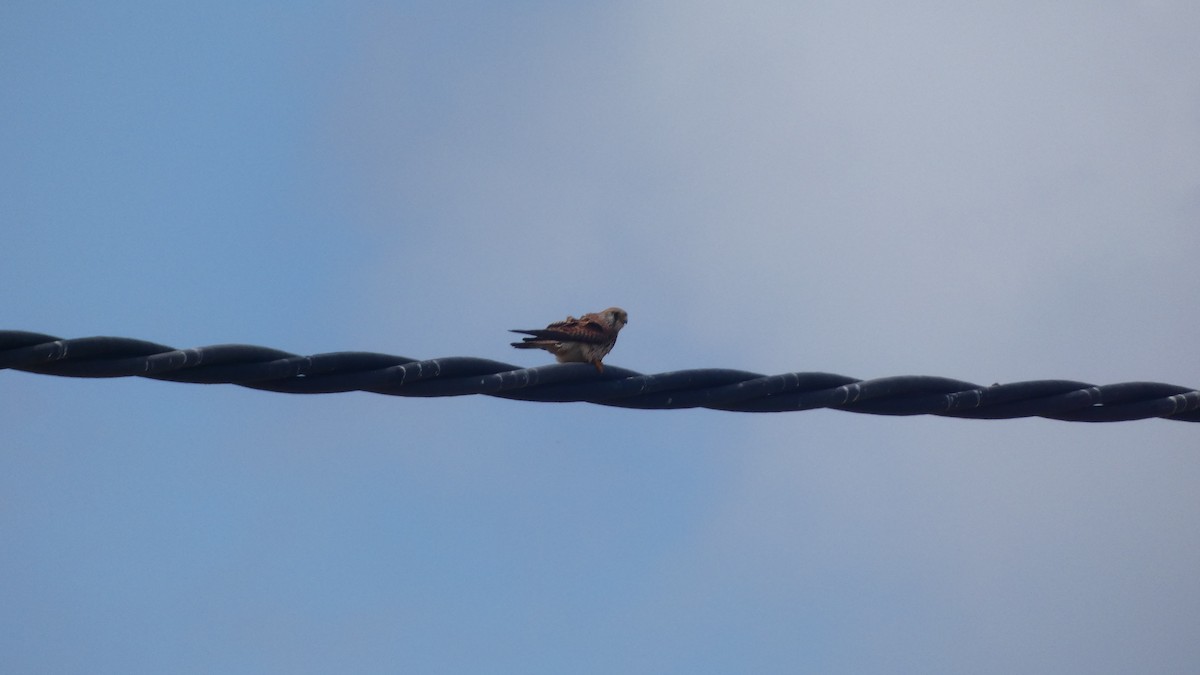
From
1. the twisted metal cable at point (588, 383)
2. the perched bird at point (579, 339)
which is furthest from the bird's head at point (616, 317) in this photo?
the twisted metal cable at point (588, 383)

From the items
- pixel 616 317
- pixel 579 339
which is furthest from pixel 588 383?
pixel 616 317

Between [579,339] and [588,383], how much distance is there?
3468 mm

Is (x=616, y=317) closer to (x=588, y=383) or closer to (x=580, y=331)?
(x=580, y=331)

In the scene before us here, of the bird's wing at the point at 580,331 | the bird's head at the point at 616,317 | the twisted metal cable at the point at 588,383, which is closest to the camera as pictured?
the twisted metal cable at the point at 588,383

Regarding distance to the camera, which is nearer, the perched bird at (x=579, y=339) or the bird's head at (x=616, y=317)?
the perched bird at (x=579, y=339)

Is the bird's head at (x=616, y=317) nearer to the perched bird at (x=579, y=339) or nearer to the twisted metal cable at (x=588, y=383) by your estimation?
the perched bird at (x=579, y=339)

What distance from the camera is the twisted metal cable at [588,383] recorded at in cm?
561

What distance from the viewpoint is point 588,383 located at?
6.43 meters

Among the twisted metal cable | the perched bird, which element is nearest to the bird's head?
the perched bird

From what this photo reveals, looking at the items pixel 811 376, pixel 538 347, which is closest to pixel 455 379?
pixel 811 376

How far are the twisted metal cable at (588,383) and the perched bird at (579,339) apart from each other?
280 centimetres

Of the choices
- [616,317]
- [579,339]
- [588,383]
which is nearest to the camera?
[588,383]

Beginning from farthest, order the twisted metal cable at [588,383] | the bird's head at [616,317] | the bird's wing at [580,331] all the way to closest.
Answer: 1. the bird's head at [616,317]
2. the bird's wing at [580,331]
3. the twisted metal cable at [588,383]

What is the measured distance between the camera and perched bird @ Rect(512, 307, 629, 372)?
9711mm
